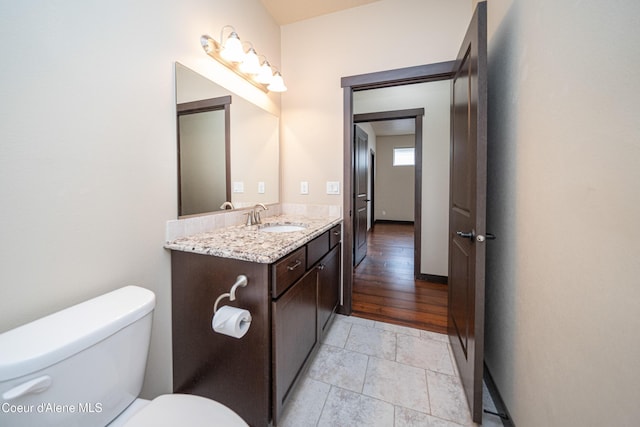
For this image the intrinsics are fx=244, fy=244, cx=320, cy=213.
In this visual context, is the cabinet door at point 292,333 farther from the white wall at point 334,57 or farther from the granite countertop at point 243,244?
the white wall at point 334,57

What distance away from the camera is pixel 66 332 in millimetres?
675

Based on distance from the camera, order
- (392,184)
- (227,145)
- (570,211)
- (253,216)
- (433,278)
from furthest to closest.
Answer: (392,184)
(433,278)
(253,216)
(227,145)
(570,211)

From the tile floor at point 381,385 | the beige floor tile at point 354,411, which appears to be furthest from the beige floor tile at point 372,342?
the beige floor tile at point 354,411

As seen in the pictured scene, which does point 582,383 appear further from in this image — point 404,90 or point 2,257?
point 404,90

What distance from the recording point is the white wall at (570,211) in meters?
0.58

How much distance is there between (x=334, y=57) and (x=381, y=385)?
2.49 metres

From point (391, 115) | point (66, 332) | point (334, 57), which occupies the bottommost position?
point (66, 332)

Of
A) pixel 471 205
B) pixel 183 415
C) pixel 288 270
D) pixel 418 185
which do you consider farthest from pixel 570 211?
pixel 418 185

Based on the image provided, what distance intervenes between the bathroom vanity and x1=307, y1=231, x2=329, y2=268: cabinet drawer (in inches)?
1.7

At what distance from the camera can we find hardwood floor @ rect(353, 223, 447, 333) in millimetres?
2189

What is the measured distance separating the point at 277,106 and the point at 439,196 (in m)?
2.11

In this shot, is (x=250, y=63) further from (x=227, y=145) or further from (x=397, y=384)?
(x=397, y=384)

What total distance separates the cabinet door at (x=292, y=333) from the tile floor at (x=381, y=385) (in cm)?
18

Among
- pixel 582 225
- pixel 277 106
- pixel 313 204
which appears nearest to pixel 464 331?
pixel 582 225
